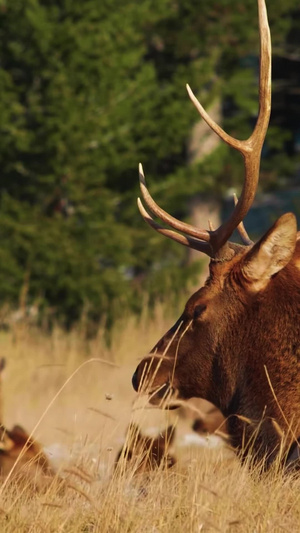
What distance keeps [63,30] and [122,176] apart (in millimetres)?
1892

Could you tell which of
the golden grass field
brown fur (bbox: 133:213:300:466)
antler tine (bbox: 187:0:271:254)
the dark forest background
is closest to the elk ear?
brown fur (bbox: 133:213:300:466)

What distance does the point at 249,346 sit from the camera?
16.2 ft

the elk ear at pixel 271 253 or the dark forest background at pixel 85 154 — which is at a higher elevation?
the elk ear at pixel 271 253

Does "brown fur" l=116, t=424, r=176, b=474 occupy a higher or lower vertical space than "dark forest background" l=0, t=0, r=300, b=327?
higher

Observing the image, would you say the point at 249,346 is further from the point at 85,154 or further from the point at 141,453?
the point at 85,154

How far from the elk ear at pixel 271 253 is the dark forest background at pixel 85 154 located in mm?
6873

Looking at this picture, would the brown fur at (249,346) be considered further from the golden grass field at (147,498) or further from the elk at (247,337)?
the golden grass field at (147,498)

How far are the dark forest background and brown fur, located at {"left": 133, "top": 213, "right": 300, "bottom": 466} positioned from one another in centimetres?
650

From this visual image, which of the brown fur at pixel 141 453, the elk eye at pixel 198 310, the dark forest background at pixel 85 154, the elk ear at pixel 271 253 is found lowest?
the dark forest background at pixel 85 154

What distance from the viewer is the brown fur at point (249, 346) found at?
4770 millimetres

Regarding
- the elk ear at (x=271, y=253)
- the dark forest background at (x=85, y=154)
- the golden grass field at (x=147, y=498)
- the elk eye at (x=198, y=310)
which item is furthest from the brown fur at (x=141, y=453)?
the dark forest background at (x=85, y=154)

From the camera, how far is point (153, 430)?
7.43m

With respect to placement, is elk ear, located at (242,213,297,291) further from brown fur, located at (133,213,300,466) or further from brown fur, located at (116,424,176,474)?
brown fur, located at (116,424,176,474)

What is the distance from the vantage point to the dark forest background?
1170cm
